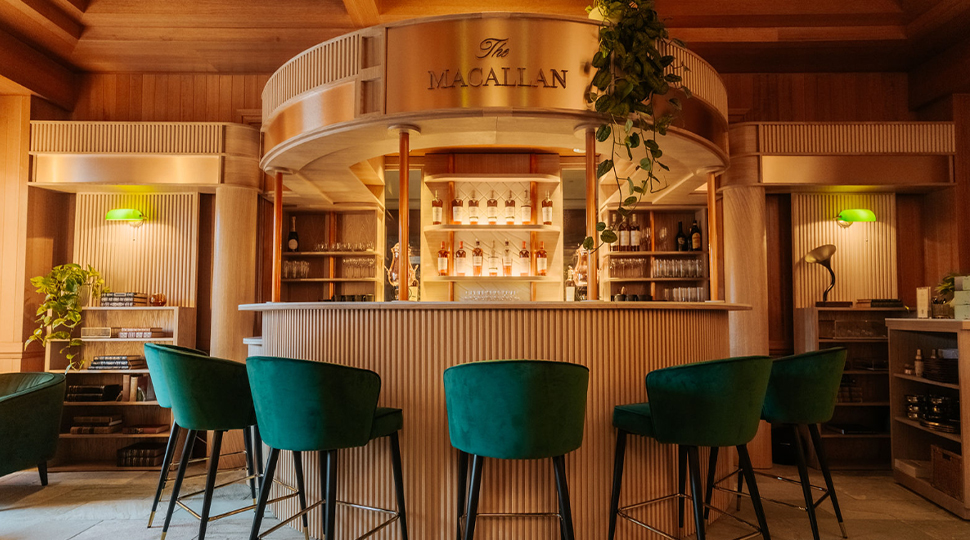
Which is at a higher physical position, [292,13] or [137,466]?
[292,13]

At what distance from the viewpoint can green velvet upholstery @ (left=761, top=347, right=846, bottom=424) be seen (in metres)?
3.29

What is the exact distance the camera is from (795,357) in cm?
329

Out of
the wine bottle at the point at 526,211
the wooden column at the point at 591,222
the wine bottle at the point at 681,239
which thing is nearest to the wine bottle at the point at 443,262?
the wine bottle at the point at 526,211

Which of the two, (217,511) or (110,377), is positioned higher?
(110,377)

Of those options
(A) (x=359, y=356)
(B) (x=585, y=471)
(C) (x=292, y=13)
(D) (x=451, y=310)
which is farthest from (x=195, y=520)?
(C) (x=292, y=13)

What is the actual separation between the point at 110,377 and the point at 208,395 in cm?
323

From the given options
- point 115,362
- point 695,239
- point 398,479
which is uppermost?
point 695,239

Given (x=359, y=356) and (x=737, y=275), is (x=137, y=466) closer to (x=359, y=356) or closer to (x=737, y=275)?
(x=359, y=356)

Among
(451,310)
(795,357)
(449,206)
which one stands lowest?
(795,357)

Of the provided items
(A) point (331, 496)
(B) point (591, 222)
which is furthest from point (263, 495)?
(B) point (591, 222)

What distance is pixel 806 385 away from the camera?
130 inches

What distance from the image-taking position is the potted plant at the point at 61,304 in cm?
506

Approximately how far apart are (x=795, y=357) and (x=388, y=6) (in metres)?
4.39

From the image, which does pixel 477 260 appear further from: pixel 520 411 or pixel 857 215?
pixel 520 411
